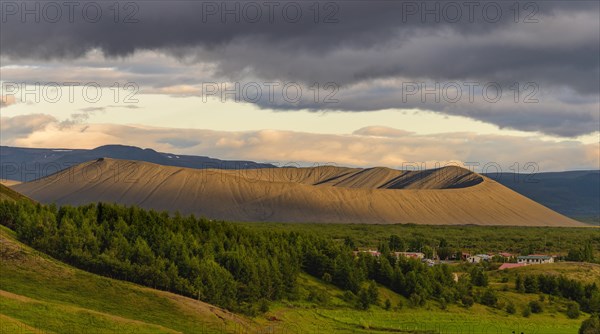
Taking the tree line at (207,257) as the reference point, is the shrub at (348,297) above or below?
below

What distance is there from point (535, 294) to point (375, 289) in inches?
1295

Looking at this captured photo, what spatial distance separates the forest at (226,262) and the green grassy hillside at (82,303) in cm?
565

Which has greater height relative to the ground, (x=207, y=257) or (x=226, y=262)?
(x=207, y=257)

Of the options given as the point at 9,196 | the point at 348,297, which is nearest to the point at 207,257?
the point at 348,297

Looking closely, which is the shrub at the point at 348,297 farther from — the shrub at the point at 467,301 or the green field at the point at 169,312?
the shrub at the point at 467,301

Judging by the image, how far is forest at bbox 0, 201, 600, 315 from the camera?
358 feet

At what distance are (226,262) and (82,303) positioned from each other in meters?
29.6

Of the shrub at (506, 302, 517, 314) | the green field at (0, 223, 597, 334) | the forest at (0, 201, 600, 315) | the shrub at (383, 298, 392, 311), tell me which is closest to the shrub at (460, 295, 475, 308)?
the forest at (0, 201, 600, 315)

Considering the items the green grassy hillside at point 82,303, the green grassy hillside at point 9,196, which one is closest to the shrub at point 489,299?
the green grassy hillside at point 82,303

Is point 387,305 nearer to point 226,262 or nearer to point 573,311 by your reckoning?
point 226,262

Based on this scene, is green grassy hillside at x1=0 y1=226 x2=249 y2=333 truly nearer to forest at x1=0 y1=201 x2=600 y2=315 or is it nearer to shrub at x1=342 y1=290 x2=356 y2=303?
forest at x1=0 y1=201 x2=600 y2=315

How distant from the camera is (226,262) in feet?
393

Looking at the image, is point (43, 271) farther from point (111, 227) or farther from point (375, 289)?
point (375, 289)

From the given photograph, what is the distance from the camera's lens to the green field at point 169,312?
274ft
